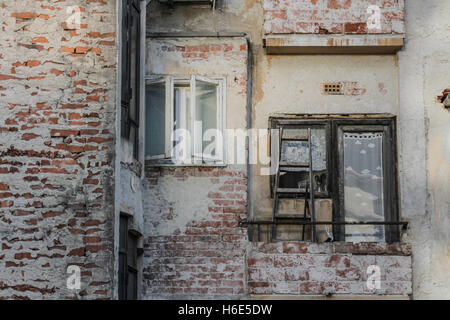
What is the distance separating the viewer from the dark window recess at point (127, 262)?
871 centimetres

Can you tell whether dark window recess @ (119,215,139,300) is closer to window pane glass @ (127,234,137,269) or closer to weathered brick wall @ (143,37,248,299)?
window pane glass @ (127,234,137,269)

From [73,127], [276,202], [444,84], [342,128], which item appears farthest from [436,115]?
[73,127]

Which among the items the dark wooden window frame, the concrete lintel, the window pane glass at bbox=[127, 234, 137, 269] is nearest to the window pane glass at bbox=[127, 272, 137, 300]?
the window pane glass at bbox=[127, 234, 137, 269]

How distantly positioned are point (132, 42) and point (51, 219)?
8.73 ft

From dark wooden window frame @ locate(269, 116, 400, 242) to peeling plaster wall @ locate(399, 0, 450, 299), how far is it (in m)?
0.18

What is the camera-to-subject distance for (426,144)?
10062mm

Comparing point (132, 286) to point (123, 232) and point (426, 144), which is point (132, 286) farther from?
point (426, 144)

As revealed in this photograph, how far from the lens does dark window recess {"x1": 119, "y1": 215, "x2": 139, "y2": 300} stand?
8711 mm

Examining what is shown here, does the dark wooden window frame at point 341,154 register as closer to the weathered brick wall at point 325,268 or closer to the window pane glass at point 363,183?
the window pane glass at point 363,183

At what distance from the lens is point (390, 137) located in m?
10.2

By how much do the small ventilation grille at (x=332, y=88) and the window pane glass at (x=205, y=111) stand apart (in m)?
1.45

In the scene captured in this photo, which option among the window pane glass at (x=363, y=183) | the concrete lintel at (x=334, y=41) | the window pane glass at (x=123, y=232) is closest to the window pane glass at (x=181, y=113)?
the concrete lintel at (x=334, y=41)

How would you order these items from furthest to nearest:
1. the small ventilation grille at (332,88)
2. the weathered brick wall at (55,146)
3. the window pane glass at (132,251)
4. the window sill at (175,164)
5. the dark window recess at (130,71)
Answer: the small ventilation grille at (332,88) < the window sill at (175,164) < the window pane glass at (132,251) < the dark window recess at (130,71) < the weathered brick wall at (55,146)

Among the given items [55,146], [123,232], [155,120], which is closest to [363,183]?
[155,120]
